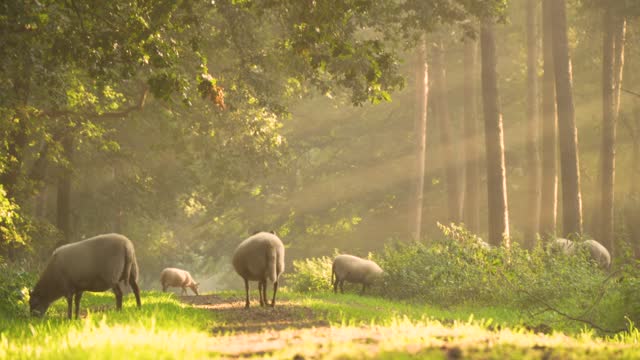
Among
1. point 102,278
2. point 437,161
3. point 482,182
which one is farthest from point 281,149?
point 102,278

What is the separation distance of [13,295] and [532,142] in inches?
975

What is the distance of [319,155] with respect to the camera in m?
54.6

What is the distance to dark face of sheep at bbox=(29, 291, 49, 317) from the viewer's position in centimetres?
1391

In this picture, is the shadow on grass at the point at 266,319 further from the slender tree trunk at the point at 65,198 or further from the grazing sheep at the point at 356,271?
the slender tree trunk at the point at 65,198

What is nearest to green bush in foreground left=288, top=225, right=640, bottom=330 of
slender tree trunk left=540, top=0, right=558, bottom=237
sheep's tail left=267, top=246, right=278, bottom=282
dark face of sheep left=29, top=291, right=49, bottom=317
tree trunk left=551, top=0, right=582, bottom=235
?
sheep's tail left=267, top=246, right=278, bottom=282

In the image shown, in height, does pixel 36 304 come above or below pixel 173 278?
below

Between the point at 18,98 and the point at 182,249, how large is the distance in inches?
1694

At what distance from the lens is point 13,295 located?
46.0 ft

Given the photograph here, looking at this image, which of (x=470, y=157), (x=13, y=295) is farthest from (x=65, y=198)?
(x=470, y=157)

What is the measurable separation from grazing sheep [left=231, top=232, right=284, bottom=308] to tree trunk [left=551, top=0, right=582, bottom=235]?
13.7 meters

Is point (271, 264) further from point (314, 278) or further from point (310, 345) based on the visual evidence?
point (314, 278)

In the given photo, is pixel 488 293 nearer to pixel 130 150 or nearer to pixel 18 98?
pixel 18 98

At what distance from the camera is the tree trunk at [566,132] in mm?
25562

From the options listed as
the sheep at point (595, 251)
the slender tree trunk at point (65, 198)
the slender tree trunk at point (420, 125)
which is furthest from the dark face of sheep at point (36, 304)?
the slender tree trunk at point (420, 125)
